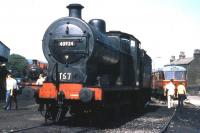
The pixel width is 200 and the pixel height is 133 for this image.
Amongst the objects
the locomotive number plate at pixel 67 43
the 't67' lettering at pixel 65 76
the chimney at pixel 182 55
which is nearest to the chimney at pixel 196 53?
the chimney at pixel 182 55

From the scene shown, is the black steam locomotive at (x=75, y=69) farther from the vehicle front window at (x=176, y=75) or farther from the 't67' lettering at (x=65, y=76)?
the vehicle front window at (x=176, y=75)

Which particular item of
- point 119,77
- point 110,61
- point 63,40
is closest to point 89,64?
point 63,40

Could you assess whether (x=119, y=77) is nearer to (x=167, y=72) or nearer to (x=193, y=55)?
(x=167, y=72)

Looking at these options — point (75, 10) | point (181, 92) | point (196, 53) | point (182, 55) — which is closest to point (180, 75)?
point (181, 92)

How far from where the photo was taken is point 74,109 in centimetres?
1268

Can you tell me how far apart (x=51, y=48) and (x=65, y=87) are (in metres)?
1.55

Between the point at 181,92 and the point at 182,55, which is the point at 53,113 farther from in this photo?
the point at 182,55

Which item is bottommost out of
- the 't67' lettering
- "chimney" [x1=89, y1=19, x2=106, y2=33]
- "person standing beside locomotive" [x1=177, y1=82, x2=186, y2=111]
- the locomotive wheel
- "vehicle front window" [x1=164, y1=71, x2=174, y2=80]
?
the locomotive wheel

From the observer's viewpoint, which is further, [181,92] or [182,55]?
[182,55]

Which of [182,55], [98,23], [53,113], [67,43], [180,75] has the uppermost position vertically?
[182,55]

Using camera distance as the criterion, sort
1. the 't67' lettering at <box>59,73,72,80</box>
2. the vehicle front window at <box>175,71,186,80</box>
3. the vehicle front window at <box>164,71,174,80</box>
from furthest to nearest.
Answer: the vehicle front window at <box>164,71,174,80</box>, the vehicle front window at <box>175,71,186,80</box>, the 't67' lettering at <box>59,73,72,80</box>

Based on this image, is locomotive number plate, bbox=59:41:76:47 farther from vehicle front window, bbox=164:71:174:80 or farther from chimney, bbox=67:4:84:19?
vehicle front window, bbox=164:71:174:80

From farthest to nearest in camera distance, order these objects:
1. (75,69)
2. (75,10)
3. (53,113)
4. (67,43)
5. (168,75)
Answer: (168,75)
(53,113)
(75,10)
(67,43)
(75,69)

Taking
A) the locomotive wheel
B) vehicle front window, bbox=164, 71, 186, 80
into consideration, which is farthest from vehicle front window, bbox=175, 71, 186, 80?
the locomotive wheel
